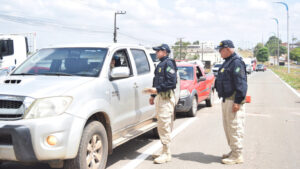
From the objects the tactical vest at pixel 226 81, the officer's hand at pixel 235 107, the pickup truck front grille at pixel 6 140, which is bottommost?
the pickup truck front grille at pixel 6 140

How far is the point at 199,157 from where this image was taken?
5.91m

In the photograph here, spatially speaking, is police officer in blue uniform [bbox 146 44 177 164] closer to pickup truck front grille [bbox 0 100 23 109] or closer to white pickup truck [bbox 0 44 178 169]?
white pickup truck [bbox 0 44 178 169]

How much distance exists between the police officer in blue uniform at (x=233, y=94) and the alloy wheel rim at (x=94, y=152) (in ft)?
6.81

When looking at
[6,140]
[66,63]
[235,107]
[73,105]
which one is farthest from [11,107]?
[235,107]

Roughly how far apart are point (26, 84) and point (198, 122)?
233 inches

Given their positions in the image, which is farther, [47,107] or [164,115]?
[164,115]

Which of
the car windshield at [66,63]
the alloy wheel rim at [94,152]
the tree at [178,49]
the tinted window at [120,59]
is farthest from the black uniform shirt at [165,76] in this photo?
the tree at [178,49]

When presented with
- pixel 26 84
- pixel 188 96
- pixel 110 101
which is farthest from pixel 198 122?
pixel 26 84

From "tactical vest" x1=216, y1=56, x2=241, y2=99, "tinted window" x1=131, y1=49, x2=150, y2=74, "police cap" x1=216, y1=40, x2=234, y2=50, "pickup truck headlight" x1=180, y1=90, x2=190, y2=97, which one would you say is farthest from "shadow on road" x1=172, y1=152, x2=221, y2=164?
"pickup truck headlight" x1=180, y1=90, x2=190, y2=97

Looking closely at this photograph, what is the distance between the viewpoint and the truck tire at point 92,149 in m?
4.11

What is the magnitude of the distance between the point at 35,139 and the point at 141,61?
3057mm

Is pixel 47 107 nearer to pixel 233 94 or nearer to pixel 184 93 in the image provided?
pixel 233 94

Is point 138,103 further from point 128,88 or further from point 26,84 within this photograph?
point 26,84

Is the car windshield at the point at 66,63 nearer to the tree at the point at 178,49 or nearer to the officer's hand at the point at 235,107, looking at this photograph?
the officer's hand at the point at 235,107
